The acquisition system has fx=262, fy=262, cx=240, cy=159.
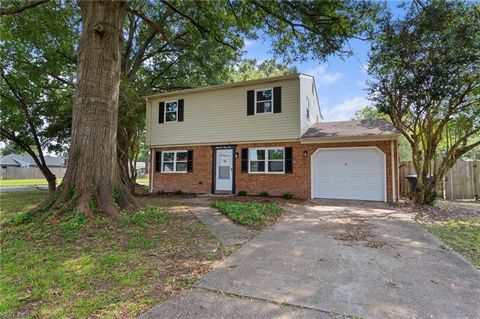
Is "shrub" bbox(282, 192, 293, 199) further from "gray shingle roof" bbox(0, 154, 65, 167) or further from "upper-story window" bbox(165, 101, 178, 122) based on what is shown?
"gray shingle roof" bbox(0, 154, 65, 167)

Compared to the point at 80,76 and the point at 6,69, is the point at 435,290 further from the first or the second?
the point at 6,69

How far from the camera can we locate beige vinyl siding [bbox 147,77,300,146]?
11211 millimetres

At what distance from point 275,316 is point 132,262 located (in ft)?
6.91

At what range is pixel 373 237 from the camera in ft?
16.7

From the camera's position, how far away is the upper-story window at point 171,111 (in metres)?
13.6

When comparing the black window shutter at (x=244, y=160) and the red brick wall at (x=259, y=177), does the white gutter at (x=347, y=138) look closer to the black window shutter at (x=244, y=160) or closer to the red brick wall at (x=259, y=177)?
the red brick wall at (x=259, y=177)

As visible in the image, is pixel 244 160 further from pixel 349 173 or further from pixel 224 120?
pixel 349 173

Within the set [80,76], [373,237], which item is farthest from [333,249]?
[80,76]

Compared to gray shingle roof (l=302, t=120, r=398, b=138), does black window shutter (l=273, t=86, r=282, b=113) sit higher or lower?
higher

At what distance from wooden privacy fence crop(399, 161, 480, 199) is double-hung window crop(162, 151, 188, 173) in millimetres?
10599

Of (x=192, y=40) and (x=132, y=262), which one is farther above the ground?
(x=192, y=40)

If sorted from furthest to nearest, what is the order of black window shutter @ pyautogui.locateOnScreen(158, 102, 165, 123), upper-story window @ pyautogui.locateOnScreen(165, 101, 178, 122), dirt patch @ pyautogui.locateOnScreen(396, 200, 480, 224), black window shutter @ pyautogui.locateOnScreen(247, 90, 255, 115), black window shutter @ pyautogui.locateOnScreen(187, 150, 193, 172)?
black window shutter @ pyautogui.locateOnScreen(158, 102, 165, 123) → upper-story window @ pyautogui.locateOnScreen(165, 101, 178, 122) → black window shutter @ pyautogui.locateOnScreen(187, 150, 193, 172) → black window shutter @ pyautogui.locateOnScreen(247, 90, 255, 115) → dirt patch @ pyautogui.locateOnScreen(396, 200, 480, 224)

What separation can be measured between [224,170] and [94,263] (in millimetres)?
9252

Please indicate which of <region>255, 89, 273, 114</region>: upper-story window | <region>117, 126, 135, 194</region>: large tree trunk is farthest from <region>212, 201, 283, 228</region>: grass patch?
<region>117, 126, 135, 194</region>: large tree trunk
